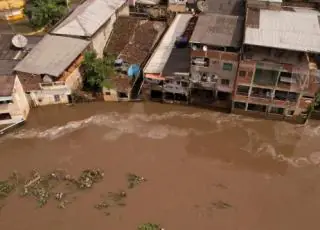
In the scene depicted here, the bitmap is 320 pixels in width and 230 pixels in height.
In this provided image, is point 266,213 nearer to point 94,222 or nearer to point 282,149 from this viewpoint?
point 282,149

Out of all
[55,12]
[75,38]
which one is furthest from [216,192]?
[55,12]

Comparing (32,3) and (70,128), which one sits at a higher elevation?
(32,3)

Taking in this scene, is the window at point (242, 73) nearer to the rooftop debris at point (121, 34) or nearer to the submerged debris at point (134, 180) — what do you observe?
the submerged debris at point (134, 180)

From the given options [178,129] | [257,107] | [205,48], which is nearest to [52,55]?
[178,129]

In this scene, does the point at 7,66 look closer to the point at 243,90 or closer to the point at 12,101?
the point at 12,101

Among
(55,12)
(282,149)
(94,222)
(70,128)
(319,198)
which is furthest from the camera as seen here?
(55,12)

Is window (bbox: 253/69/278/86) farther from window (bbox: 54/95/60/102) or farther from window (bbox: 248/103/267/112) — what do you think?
window (bbox: 54/95/60/102)

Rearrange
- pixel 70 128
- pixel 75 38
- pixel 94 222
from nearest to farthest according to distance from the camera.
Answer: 1. pixel 94 222
2. pixel 70 128
3. pixel 75 38
